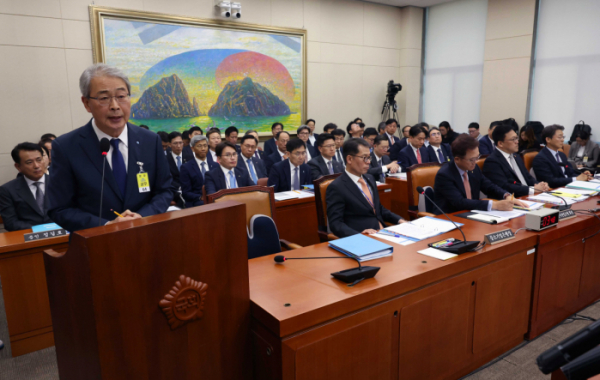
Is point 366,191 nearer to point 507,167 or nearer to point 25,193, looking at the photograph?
point 507,167

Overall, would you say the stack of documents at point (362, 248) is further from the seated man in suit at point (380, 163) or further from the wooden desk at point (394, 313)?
the seated man in suit at point (380, 163)

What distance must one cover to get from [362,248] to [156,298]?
115cm

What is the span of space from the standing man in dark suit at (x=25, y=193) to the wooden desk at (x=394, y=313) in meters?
2.29

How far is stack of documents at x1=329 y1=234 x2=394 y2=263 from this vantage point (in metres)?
1.93

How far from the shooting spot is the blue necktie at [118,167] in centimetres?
161

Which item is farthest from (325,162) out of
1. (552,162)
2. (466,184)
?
(552,162)

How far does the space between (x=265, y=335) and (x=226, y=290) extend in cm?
25

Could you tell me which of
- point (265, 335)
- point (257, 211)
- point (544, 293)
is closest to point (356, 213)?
point (257, 211)

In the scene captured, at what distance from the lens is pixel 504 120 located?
812 cm

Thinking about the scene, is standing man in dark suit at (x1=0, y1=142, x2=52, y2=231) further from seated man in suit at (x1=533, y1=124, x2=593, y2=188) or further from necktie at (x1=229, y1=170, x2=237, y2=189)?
seated man in suit at (x1=533, y1=124, x2=593, y2=188)

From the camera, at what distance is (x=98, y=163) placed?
1.58 meters

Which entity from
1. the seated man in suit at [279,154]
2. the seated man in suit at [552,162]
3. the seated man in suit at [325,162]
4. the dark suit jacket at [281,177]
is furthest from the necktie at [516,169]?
the seated man in suit at [279,154]

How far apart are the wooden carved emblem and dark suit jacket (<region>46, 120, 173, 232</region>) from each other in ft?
1.82

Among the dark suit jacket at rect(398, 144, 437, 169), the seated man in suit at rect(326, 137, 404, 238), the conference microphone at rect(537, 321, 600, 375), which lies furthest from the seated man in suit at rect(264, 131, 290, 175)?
the conference microphone at rect(537, 321, 600, 375)
